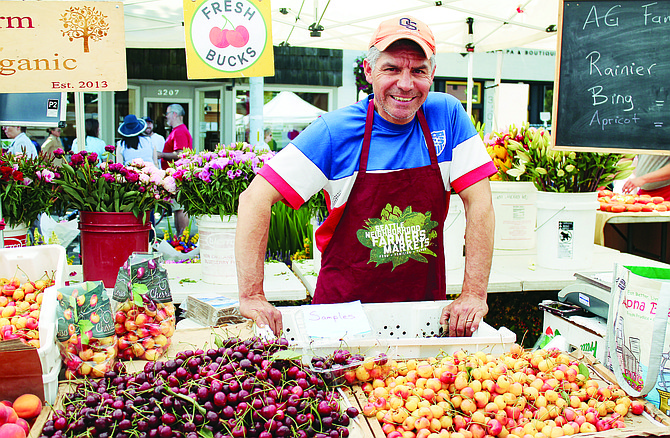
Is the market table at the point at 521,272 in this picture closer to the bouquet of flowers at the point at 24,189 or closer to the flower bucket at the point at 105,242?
the flower bucket at the point at 105,242

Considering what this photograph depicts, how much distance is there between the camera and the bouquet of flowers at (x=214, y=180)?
2.71m

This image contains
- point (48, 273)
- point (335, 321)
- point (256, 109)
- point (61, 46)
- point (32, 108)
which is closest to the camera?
point (335, 321)

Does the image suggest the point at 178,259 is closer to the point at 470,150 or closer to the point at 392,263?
the point at 392,263

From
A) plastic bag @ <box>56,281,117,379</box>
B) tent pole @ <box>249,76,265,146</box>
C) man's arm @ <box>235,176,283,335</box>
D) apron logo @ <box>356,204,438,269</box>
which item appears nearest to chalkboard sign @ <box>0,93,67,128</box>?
tent pole @ <box>249,76,265,146</box>

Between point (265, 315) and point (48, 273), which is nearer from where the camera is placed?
point (265, 315)

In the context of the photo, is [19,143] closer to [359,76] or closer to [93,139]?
[93,139]

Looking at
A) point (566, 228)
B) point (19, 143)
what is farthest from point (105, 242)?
point (19, 143)

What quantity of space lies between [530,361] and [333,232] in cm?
88

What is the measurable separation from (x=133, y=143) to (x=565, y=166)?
19.0 feet

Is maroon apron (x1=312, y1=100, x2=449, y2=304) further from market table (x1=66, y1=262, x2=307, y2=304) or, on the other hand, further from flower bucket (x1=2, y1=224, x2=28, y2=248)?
flower bucket (x1=2, y1=224, x2=28, y2=248)

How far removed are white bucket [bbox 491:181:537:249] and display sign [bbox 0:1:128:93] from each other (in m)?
2.20

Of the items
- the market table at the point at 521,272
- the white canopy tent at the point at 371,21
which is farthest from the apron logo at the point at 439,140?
the white canopy tent at the point at 371,21

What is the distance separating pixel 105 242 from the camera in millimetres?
2695

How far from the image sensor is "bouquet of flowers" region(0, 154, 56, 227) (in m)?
2.62
